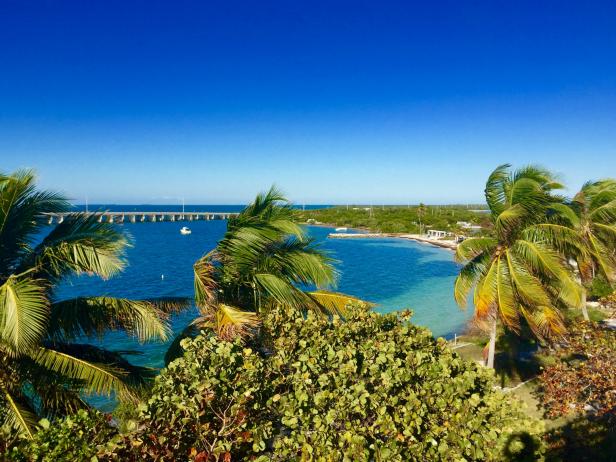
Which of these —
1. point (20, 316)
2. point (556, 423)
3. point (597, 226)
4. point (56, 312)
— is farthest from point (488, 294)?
point (20, 316)

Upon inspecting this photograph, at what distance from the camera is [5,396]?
4.67 meters

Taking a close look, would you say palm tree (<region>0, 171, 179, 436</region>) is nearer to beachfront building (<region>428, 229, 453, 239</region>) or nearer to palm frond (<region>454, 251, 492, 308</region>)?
palm frond (<region>454, 251, 492, 308</region>)

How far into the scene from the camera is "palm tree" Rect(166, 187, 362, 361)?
20.5ft

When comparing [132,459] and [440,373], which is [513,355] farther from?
[132,459]

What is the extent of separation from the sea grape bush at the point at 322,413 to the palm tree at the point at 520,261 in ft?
15.6

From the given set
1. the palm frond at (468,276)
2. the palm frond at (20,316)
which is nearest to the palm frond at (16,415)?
the palm frond at (20,316)

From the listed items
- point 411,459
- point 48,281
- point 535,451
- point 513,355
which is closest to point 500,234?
point 535,451

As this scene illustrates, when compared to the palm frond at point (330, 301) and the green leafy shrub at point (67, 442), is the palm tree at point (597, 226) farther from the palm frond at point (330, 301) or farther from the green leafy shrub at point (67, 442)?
the green leafy shrub at point (67, 442)

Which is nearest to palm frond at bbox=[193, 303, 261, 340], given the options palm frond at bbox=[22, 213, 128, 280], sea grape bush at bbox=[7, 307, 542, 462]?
sea grape bush at bbox=[7, 307, 542, 462]

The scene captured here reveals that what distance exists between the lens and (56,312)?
534 centimetres

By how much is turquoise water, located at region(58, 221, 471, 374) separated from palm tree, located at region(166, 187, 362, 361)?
839cm

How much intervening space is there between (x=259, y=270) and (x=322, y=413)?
3.17 meters

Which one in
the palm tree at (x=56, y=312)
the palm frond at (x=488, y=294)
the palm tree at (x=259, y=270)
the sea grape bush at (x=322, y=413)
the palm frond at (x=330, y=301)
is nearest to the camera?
the sea grape bush at (x=322, y=413)

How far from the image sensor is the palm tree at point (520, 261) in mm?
8625
